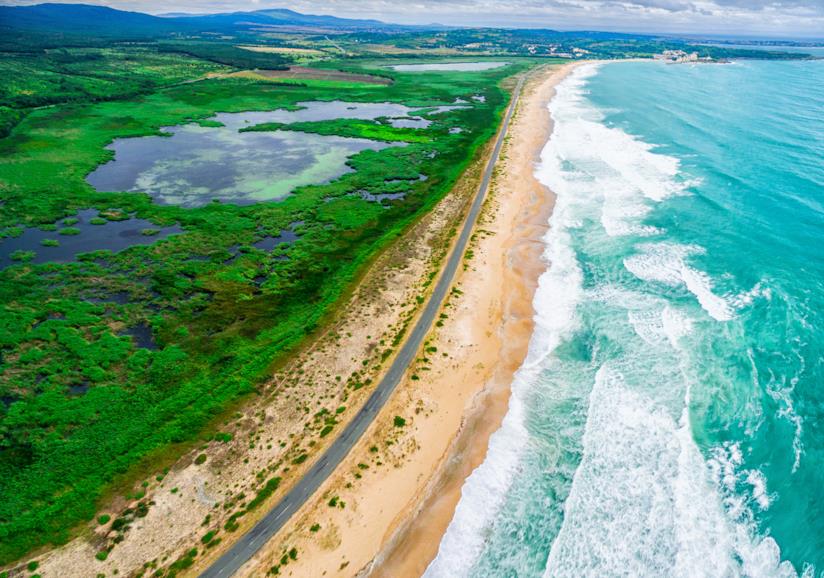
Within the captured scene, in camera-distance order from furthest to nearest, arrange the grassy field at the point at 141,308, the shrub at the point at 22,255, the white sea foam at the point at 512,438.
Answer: the shrub at the point at 22,255, the grassy field at the point at 141,308, the white sea foam at the point at 512,438

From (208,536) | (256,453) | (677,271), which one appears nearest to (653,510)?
(256,453)

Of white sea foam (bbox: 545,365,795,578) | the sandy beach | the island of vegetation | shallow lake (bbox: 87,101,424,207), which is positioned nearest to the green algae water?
white sea foam (bbox: 545,365,795,578)

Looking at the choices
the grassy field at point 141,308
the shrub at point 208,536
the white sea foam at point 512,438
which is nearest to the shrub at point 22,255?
the grassy field at point 141,308

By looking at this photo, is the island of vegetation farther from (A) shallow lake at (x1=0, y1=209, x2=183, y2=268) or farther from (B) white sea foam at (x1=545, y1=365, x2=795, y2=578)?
(B) white sea foam at (x1=545, y1=365, x2=795, y2=578)

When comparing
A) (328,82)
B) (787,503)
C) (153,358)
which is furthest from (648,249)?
(328,82)

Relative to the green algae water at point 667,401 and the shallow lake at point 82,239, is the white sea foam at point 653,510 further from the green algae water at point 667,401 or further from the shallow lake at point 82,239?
the shallow lake at point 82,239

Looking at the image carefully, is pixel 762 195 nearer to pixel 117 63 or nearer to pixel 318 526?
pixel 318 526

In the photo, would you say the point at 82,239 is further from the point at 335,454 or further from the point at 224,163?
the point at 335,454
